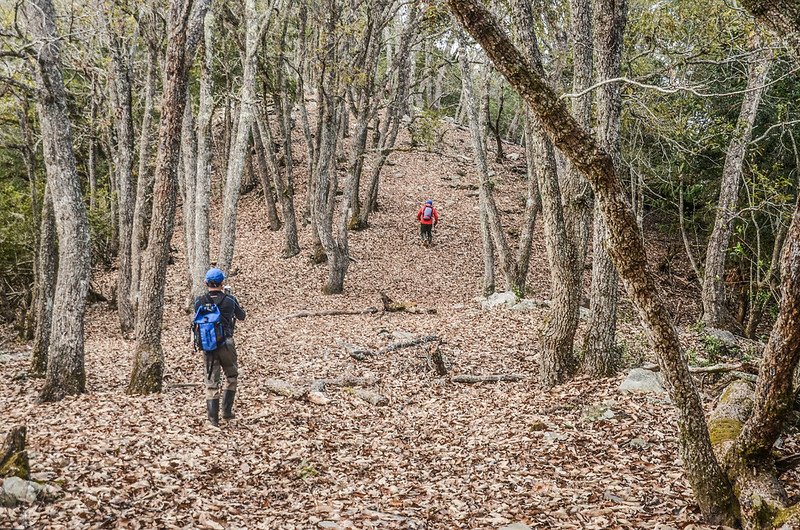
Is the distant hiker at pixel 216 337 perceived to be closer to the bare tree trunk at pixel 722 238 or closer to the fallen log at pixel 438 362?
the fallen log at pixel 438 362

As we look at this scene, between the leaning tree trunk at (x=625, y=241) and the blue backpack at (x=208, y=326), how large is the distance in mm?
4710

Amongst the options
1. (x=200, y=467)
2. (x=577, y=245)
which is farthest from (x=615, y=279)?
(x=200, y=467)

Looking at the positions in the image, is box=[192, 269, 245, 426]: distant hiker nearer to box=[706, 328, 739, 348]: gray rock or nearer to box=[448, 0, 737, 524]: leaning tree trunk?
box=[448, 0, 737, 524]: leaning tree trunk

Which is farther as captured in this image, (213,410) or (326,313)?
(326,313)

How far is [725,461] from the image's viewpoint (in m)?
4.43

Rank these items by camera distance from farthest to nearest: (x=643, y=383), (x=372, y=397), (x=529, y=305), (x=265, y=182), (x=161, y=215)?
(x=265, y=182), (x=529, y=305), (x=372, y=397), (x=161, y=215), (x=643, y=383)

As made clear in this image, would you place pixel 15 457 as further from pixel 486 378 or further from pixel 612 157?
pixel 612 157

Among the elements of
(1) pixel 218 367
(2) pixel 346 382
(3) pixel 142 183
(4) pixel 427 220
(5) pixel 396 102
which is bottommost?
(2) pixel 346 382

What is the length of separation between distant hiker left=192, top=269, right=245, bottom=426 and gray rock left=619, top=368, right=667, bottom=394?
5.06 meters

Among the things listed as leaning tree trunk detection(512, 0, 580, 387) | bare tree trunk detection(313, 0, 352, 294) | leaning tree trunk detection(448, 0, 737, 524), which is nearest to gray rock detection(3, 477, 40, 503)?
leaning tree trunk detection(448, 0, 737, 524)

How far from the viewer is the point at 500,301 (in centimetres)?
1390

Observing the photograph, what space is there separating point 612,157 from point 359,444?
4736 millimetres

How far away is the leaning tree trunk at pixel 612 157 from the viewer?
6.78 metres

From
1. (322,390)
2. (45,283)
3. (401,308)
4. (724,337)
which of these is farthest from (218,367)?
(724,337)
